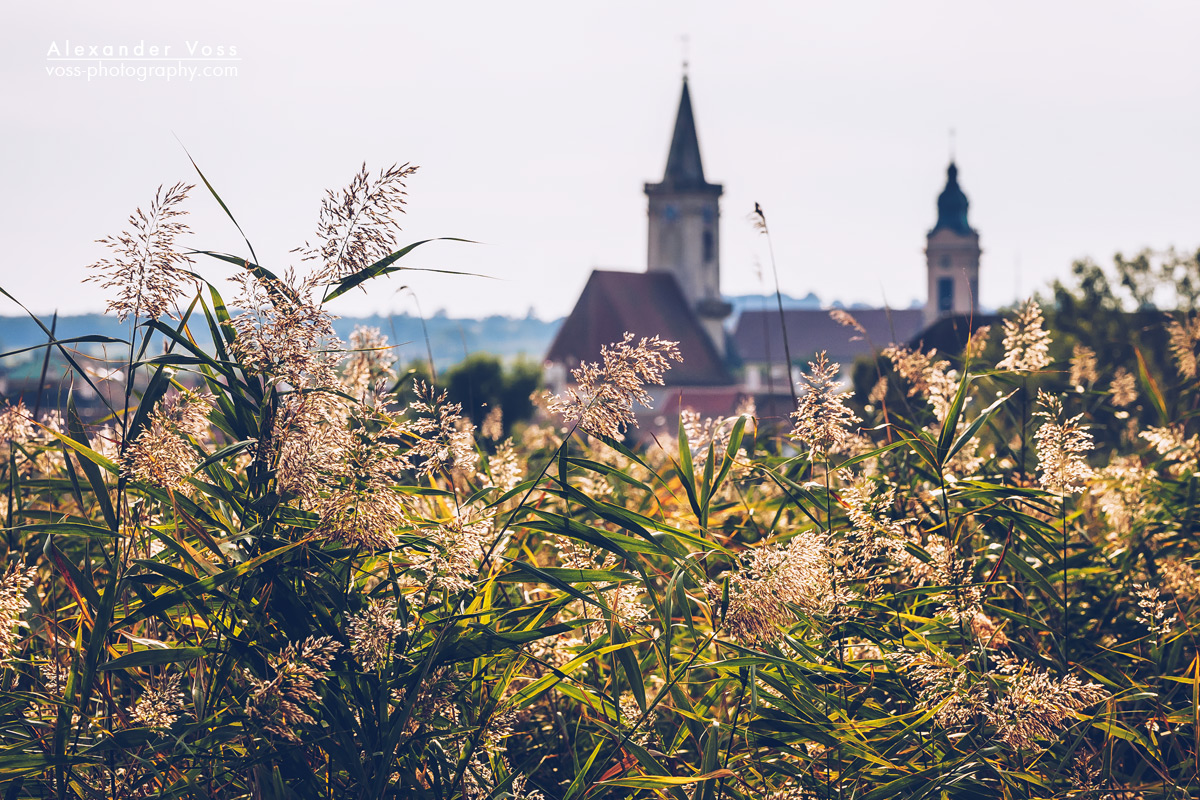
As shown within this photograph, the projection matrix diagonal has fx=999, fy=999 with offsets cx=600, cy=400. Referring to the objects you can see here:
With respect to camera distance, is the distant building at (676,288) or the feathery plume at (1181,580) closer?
the feathery plume at (1181,580)

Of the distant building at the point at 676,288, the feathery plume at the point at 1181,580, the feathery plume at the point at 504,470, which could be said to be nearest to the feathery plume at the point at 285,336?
the feathery plume at the point at 504,470

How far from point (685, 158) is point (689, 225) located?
4.93 meters

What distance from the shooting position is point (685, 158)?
73.6 metres

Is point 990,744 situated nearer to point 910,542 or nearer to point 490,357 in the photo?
point 910,542

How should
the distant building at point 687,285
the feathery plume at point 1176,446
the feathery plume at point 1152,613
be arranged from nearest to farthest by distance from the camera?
the feathery plume at point 1152,613 → the feathery plume at point 1176,446 → the distant building at point 687,285

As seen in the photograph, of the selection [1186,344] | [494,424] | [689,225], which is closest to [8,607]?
[494,424]

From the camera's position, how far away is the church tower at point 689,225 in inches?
2899

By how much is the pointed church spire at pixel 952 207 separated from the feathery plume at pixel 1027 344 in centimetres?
9298

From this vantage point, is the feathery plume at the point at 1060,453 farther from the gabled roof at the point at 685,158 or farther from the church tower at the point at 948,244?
the church tower at the point at 948,244

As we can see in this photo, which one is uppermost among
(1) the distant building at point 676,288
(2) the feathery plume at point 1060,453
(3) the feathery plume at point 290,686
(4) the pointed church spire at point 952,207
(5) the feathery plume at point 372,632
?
(4) the pointed church spire at point 952,207

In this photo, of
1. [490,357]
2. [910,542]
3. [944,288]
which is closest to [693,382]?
[490,357]

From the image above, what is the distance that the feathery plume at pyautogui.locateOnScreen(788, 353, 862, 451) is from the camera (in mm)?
1875

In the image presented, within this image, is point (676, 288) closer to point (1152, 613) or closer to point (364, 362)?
point (364, 362)

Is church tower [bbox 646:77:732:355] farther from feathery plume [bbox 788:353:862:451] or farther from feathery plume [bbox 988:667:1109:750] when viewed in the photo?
feathery plume [bbox 988:667:1109:750]
